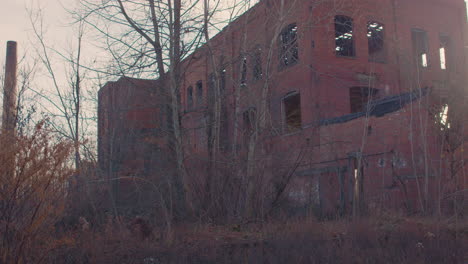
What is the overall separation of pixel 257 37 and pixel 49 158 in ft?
25.5

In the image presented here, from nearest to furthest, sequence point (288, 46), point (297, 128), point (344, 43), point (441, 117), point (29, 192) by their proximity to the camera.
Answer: point (29, 192) → point (441, 117) → point (288, 46) → point (297, 128) → point (344, 43)

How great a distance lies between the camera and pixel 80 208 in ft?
36.7

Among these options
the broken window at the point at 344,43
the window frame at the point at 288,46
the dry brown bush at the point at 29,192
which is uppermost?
the broken window at the point at 344,43

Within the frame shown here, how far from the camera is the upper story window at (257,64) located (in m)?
12.6

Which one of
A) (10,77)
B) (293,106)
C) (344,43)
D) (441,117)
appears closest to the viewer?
(441,117)

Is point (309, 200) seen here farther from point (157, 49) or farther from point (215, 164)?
point (157, 49)

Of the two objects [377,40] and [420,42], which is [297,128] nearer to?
[377,40]

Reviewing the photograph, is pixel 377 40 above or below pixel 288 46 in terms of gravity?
above

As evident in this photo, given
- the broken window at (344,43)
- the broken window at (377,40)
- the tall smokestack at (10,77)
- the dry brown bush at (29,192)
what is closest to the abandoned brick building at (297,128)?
the broken window at (344,43)

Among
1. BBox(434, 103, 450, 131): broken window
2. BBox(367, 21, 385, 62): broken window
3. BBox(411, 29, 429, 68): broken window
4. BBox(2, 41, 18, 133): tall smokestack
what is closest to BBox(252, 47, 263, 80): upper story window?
BBox(434, 103, 450, 131): broken window

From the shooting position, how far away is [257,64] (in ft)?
42.6

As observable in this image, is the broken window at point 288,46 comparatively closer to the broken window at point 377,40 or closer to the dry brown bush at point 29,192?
the dry brown bush at point 29,192

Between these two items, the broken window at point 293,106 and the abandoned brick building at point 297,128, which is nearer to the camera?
the abandoned brick building at point 297,128

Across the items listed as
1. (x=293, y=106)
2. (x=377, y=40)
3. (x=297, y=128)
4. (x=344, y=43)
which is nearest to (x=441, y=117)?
(x=297, y=128)
